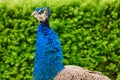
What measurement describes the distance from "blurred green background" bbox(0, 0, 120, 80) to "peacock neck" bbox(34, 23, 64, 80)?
1.88 metres

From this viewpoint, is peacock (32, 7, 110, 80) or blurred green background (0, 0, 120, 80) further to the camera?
blurred green background (0, 0, 120, 80)

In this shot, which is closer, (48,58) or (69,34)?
(48,58)

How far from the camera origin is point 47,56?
4316 mm

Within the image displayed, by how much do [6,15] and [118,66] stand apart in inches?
64.8

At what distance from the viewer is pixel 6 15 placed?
6.29 m

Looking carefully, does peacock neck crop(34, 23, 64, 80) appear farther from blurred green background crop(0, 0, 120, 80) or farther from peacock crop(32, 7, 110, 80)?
blurred green background crop(0, 0, 120, 80)

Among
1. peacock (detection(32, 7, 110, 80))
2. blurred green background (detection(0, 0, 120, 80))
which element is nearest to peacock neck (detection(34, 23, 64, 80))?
peacock (detection(32, 7, 110, 80))

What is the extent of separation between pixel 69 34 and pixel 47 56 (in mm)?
1980

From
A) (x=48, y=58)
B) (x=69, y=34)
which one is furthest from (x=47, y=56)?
(x=69, y=34)

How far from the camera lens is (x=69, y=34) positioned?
247 inches

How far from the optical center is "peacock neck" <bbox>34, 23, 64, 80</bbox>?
4309mm

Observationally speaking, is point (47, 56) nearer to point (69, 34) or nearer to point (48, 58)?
point (48, 58)

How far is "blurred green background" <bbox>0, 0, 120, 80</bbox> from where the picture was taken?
247 inches

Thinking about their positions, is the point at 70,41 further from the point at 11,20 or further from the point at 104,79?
the point at 104,79
